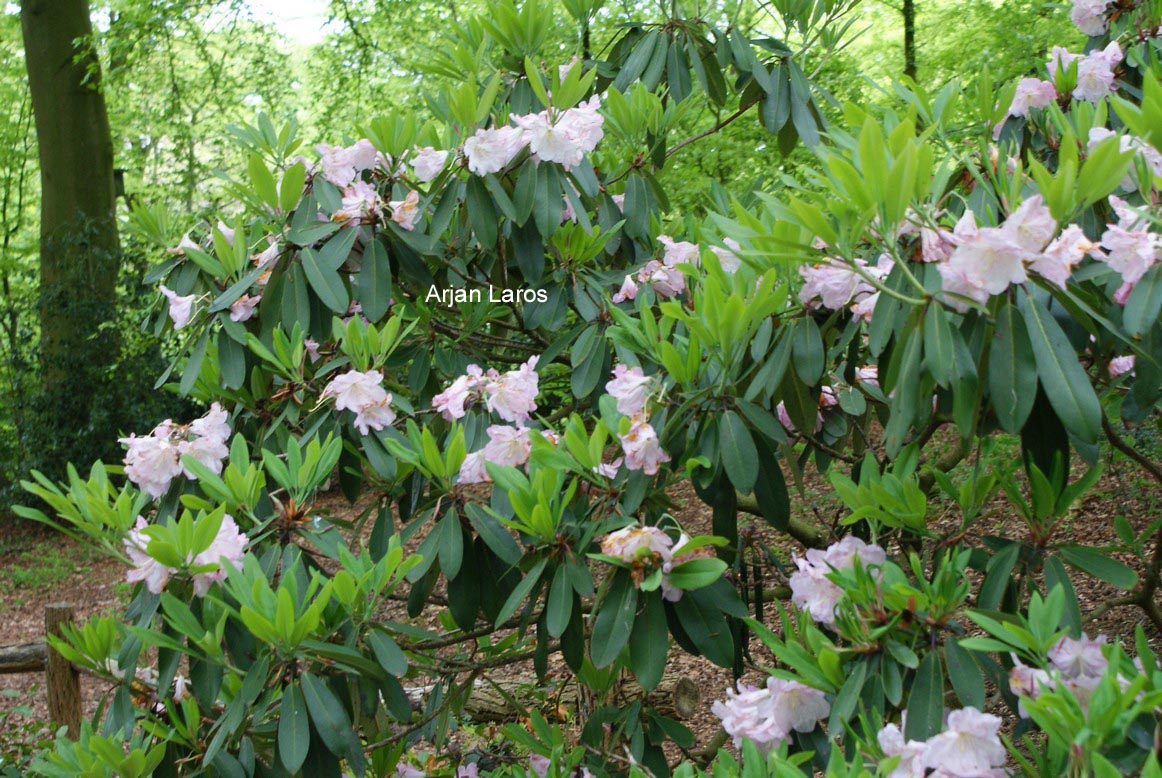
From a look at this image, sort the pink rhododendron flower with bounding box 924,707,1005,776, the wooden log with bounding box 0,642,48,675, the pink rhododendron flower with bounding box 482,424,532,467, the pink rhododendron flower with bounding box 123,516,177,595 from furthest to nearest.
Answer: the wooden log with bounding box 0,642,48,675
the pink rhododendron flower with bounding box 482,424,532,467
the pink rhododendron flower with bounding box 123,516,177,595
the pink rhododendron flower with bounding box 924,707,1005,776

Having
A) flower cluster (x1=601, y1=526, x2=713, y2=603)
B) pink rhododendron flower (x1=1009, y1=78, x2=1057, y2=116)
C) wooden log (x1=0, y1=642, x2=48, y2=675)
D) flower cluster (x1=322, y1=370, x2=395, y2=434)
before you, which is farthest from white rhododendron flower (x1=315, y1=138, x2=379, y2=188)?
wooden log (x1=0, y1=642, x2=48, y2=675)

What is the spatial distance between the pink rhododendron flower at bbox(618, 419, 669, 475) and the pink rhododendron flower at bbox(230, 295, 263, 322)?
943 mm

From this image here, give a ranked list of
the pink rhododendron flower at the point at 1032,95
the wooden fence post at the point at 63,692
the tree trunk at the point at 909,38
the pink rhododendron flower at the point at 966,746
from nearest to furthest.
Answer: the pink rhododendron flower at the point at 966,746
the pink rhododendron flower at the point at 1032,95
the wooden fence post at the point at 63,692
the tree trunk at the point at 909,38

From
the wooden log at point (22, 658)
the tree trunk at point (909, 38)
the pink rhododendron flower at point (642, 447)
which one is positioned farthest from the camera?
the tree trunk at point (909, 38)

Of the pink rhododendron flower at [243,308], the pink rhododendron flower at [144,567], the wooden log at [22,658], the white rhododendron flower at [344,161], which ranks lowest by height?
the wooden log at [22,658]

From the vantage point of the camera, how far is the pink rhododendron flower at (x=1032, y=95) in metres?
1.69

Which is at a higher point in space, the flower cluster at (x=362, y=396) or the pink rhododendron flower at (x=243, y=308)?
the pink rhododendron flower at (x=243, y=308)

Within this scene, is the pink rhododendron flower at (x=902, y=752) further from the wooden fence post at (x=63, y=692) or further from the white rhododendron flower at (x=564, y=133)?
the wooden fence post at (x=63, y=692)

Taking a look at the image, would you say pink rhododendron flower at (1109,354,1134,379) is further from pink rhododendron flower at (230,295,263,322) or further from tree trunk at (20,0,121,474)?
tree trunk at (20,0,121,474)

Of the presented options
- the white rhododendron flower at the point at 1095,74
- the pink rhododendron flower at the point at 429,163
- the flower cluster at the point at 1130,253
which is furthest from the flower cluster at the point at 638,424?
the white rhododendron flower at the point at 1095,74

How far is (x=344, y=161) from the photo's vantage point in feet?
6.57

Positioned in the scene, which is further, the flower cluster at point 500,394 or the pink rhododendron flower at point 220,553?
the flower cluster at point 500,394

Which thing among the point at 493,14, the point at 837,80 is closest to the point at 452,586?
the point at 493,14

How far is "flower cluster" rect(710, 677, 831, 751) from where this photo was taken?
121 cm
